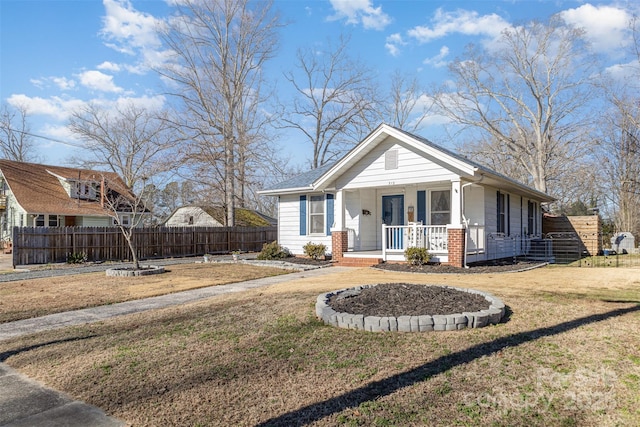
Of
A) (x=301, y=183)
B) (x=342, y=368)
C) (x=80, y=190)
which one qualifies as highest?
(x=80, y=190)

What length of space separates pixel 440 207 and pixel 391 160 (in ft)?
7.88

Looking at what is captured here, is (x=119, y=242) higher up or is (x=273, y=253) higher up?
(x=119, y=242)

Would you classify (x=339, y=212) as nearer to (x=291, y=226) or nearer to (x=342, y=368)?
(x=291, y=226)

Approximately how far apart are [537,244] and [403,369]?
16.9 meters

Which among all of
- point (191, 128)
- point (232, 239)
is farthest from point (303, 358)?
point (191, 128)

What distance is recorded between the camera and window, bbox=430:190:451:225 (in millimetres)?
13477

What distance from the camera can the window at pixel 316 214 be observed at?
626 inches

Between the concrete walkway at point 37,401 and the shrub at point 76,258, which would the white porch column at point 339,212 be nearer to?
the concrete walkway at point 37,401

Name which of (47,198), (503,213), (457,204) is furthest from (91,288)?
(47,198)

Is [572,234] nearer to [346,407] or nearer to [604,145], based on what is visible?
[604,145]

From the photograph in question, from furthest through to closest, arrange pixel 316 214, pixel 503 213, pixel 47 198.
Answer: pixel 47 198 → pixel 316 214 → pixel 503 213

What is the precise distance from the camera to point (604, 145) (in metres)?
28.2

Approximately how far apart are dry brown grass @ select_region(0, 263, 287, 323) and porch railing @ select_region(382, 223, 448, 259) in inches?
141

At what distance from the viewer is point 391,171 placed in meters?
13.0
